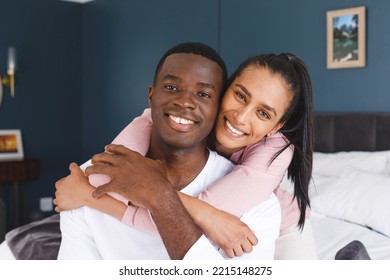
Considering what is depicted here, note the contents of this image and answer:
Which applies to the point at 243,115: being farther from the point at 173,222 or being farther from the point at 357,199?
the point at 357,199

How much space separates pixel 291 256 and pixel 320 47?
1.13 m

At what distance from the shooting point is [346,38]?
1.85m

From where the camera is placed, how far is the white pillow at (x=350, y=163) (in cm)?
169

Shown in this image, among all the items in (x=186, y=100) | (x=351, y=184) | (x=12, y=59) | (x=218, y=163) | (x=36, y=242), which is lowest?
(x=36, y=242)

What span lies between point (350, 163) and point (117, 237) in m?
1.20

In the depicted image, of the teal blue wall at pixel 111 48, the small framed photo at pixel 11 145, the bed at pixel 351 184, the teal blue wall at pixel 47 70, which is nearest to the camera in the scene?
the bed at pixel 351 184

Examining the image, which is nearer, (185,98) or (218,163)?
(185,98)

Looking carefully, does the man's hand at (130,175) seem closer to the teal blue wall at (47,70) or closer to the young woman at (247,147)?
the young woman at (247,147)

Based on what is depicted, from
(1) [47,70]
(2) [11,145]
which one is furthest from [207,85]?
(2) [11,145]

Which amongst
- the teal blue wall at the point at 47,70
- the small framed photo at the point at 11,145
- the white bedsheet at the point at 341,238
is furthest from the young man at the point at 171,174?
the small framed photo at the point at 11,145

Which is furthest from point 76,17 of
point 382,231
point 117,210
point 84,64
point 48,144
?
point 117,210

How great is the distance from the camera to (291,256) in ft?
3.31

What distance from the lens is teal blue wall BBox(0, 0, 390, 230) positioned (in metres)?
1.97

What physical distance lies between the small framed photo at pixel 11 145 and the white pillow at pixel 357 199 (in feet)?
5.80
